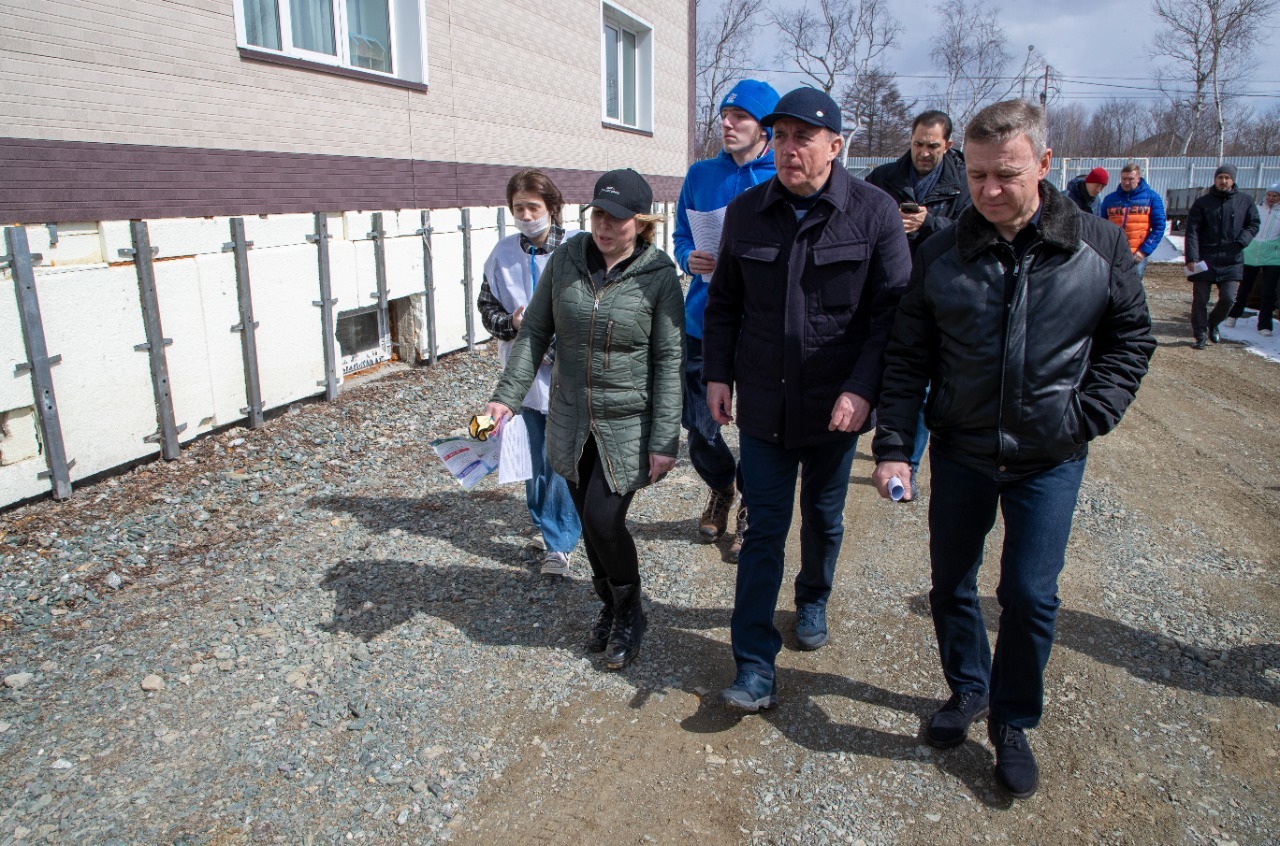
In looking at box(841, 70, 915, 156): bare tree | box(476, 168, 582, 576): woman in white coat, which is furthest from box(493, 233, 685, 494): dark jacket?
box(841, 70, 915, 156): bare tree

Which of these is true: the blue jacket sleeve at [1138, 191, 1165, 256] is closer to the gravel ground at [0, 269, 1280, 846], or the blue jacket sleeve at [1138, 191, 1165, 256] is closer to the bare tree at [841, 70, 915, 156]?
the gravel ground at [0, 269, 1280, 846]

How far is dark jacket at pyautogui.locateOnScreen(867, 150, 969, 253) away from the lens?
179 inches

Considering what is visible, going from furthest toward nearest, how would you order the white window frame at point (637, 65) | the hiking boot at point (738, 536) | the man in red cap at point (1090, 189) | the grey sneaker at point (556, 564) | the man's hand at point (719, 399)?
the white window frame at point (637, 65)
the man in red cap at point (1090, 189)
the hiking boot at point (738, 536)
the grey sneaker at point (556, 564)
the man's hand at point (719, 399)

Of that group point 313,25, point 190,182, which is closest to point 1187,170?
point 313,25

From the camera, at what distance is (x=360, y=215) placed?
799 centimetres

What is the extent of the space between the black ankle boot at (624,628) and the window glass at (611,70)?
12215 mm

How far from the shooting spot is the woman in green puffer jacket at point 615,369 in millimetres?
3385

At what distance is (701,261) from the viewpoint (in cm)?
394

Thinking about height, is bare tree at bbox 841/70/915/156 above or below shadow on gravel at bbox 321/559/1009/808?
above

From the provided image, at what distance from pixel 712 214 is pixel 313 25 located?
18.9 ft

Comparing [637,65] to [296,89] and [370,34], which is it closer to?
[370,34]

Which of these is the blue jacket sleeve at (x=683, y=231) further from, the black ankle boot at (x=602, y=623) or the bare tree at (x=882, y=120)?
the bare tree at (x=882, y=120)

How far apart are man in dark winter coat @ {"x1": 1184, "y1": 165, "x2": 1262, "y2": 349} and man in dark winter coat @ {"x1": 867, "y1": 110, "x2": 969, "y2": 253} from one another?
735cm

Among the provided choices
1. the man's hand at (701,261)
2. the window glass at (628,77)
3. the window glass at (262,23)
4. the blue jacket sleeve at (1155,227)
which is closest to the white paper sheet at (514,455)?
the man's hand at (701,261)
